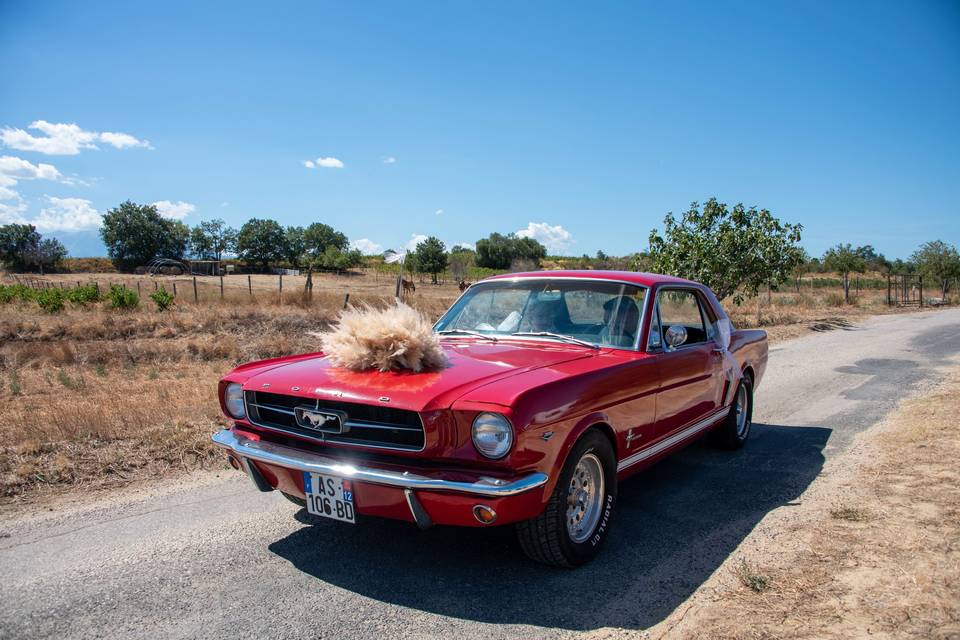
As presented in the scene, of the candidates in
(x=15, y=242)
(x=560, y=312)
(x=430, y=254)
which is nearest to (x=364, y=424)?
(x=560, y=312)

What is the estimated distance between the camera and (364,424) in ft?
10.4

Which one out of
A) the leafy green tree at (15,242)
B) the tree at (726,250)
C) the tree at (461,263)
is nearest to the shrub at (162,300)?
the tree at (726,250)

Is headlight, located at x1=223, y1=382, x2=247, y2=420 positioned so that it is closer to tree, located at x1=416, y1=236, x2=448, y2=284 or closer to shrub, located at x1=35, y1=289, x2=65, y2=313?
shrub, located at x1=35, y1=289, x2=65, y2=313

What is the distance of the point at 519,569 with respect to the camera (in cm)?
340

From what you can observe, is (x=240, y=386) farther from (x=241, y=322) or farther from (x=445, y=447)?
(x=241, y=322)

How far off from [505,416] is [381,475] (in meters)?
0.65

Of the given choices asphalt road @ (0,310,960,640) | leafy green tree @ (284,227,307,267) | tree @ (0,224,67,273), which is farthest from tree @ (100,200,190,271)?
asphalt road @ (0,310,960,640)

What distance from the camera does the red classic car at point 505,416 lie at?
2928mm

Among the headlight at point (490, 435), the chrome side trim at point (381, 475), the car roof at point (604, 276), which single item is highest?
the car roof at point (604, 276)

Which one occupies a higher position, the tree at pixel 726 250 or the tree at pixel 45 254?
the tree at pixel 45 254

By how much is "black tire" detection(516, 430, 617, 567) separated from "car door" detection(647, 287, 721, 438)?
2.59ft

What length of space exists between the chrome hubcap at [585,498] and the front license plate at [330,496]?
3.76 ft

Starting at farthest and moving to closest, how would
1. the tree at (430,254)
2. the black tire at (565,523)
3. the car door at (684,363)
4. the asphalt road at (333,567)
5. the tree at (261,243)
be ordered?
the tree at (261,243)
the tree at (430,254)
the car door at (684,363)
the black tire at (565,523)
the asphalt road at (333,567)

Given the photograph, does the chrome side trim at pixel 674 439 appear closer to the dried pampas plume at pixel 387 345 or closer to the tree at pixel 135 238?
the dried pampas plume at pixel 387 345
